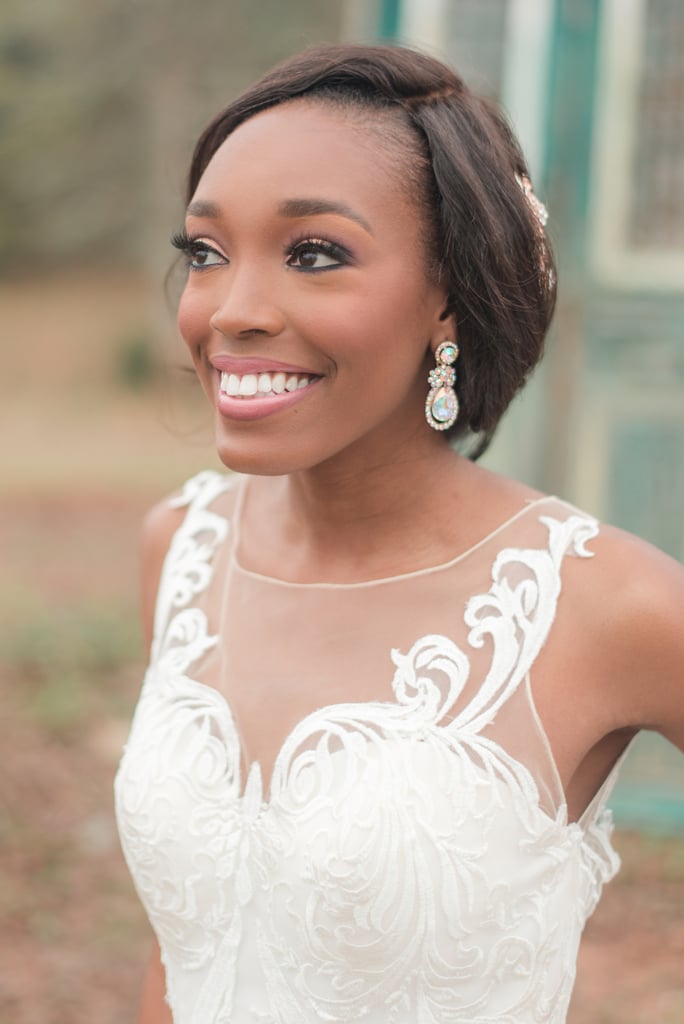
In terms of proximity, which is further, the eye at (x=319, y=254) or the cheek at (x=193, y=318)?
the cheek at (x=193, y=318)

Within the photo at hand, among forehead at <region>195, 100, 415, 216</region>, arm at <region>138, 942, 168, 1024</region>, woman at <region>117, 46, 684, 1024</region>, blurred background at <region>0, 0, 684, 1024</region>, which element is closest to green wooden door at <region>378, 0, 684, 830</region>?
blurred background at <region>0, 0, 684, 1024</region>

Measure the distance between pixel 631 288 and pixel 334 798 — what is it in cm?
295

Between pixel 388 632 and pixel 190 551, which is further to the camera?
pixel 190 551

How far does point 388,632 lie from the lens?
2.03m

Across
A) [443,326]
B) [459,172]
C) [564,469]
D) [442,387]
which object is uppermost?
[459,172]

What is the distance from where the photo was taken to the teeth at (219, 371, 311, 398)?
1.90m

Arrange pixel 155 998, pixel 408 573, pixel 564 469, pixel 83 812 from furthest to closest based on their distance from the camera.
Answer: pixel 83 812 → pixel 564 469 → pixel 155 998 → pixel 408 573

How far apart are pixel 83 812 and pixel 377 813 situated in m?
3.50

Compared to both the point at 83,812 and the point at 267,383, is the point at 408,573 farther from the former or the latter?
the point at 83,812

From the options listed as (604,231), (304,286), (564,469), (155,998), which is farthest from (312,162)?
(564,469)

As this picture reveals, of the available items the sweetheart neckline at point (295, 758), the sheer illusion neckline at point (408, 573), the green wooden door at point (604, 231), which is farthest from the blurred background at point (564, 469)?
the sweetheart neckline at point (295, 758)

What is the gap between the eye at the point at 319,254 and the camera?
73.6 inches

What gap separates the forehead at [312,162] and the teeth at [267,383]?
0.85 ft

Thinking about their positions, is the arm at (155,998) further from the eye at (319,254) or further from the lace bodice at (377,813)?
the eye at (319,254)
